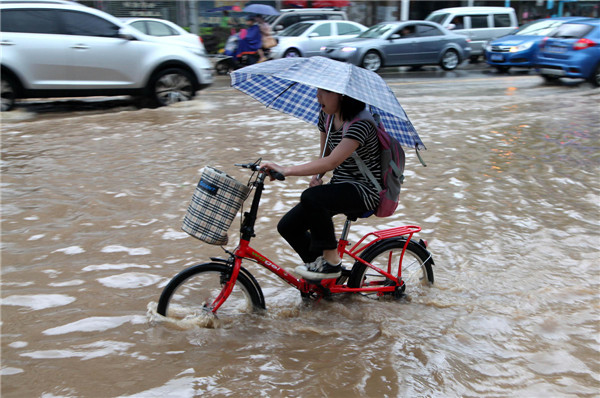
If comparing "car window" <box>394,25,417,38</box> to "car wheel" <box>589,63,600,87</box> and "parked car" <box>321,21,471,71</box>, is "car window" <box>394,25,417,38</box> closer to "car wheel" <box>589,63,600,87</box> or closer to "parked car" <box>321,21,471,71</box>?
"parked car" <box>321,21,471,71</box>

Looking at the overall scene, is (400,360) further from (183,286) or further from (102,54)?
(102,54)

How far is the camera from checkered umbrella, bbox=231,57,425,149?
325 cm

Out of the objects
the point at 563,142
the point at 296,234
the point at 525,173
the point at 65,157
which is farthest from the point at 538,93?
the point at 296,234

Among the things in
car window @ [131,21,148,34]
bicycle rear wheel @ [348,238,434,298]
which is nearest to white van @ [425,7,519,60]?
car window @ [131,21,148,34]

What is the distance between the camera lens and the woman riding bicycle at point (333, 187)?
3.48m

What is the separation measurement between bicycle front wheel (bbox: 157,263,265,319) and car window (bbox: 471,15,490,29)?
2027 centimetres

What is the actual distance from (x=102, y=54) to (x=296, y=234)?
7823 millimetres

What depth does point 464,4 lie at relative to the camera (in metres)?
28.8

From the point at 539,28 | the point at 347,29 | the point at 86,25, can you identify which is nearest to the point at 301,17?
the point at 347,29

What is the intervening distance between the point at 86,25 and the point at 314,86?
8.38m

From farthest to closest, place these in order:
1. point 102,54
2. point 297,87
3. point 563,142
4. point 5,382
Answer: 1. point 102,54
2. point 563,142
3. point 297,87
4. point 5,382

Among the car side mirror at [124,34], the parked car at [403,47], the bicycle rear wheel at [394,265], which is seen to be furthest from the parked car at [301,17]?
the bicycle rear wheel at [394,265]

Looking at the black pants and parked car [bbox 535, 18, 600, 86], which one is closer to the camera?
the black pants

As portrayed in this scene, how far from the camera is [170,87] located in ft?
36.5
